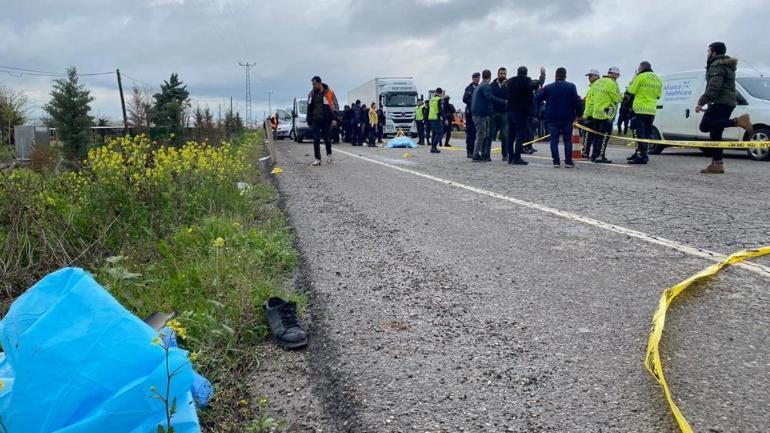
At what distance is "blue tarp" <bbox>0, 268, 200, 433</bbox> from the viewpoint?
1725mm

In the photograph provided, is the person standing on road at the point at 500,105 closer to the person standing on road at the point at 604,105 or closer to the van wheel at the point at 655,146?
the person standing on road at the point at 604,105

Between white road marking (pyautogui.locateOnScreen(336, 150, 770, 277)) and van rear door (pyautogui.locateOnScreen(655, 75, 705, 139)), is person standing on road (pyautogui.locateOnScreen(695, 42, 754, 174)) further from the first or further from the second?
white road marking (pyautogui.locateOnScreen(336, 150, 770, 277))

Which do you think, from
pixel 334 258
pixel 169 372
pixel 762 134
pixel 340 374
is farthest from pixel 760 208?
pixel 762 134

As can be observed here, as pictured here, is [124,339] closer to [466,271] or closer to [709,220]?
[466,271]

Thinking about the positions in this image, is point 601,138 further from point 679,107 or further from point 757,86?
point 757,86

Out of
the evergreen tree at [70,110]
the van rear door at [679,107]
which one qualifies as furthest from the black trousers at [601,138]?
the evergreen tree at [70,110]

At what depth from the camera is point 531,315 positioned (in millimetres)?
3043

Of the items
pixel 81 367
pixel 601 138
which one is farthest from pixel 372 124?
pixel 81 367

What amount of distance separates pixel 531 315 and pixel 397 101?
2957 centimetres

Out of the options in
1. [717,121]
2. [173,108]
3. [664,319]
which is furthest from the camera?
[173,108]

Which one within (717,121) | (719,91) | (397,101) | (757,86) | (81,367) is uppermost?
(397,101)

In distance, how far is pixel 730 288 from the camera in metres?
3.40

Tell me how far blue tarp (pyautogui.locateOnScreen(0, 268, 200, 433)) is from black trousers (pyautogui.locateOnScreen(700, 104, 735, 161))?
9.63 meters

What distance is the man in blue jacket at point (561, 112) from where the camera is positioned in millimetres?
10750
